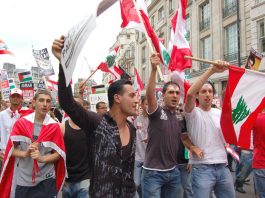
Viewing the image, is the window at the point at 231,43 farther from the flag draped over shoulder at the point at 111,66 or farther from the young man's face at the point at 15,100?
the young man's face at the point at 15,100

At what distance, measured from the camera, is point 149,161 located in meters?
4.52

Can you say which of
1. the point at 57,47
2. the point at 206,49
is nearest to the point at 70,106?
the point at 57,47

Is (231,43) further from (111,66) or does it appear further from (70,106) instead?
(70,106)

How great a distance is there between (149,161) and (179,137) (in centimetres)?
47

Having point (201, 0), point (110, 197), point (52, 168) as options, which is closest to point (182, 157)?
point (52, 168)

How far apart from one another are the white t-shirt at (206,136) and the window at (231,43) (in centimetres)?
1975

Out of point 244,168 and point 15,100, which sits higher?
point 15,100

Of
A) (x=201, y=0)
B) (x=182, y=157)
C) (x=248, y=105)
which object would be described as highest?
(x=201, y=0)

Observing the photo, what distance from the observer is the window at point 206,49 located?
1062 inches

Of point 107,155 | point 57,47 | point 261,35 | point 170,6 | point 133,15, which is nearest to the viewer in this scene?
point 57,47

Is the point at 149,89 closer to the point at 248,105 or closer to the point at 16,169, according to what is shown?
the point at 248,105

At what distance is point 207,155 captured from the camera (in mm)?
4270

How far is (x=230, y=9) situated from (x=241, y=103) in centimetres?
2122

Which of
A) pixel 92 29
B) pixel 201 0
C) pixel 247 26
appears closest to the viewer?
pixel 92 29
